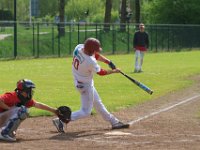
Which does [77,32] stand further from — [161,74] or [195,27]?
[161,74]

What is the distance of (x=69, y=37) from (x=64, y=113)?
114ft

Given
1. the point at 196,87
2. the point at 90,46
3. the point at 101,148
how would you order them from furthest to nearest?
the point at 196,87 < the point at 90,46 < the point at 101,148

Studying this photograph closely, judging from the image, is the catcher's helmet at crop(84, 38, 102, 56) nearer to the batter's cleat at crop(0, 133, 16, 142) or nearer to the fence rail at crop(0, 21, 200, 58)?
the batter's cleat at crop(0, 133, 16, 142)

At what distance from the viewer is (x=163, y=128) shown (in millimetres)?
11500

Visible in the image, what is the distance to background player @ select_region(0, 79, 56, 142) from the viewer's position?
32.1 feet

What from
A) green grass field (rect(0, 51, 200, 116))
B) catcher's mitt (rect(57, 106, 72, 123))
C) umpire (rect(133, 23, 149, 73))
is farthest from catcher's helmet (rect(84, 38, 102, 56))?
umpire (rect(133, 23, 149, 73))

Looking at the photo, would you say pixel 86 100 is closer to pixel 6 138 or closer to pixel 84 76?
pixel 84 76

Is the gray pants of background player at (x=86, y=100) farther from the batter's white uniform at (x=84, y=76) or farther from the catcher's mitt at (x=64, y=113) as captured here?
the catcher's mitt at (x=64, y=113)

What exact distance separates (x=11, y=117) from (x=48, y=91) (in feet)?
27.6

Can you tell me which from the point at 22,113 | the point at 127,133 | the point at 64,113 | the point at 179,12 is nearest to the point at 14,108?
the point at 22,113

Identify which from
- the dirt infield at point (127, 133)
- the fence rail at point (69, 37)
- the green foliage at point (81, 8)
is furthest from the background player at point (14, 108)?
the green foliage at point (81, 8)

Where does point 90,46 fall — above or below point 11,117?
above

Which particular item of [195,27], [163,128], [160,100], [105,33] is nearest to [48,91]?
[160,100]

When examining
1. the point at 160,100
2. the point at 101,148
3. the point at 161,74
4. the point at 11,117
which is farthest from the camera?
the point at 161,74
